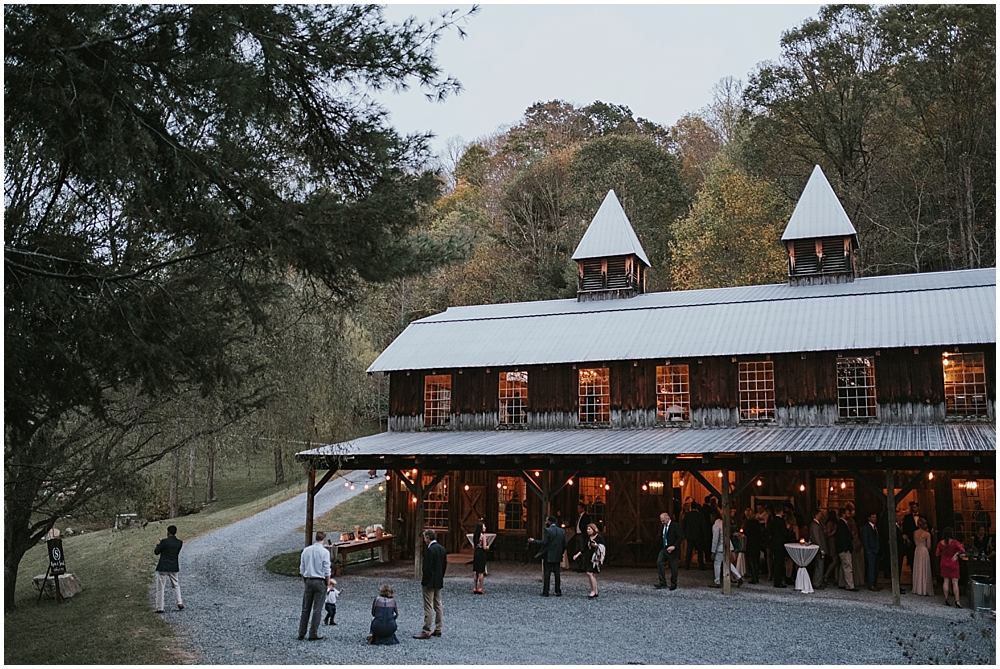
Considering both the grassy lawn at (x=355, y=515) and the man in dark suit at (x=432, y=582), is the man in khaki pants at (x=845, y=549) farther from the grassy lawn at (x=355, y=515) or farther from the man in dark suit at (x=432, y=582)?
the grassy lawn at (x=355, y=515)

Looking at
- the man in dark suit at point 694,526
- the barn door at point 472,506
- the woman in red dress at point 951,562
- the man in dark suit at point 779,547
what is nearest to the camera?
the woman in red dress at point 951,562

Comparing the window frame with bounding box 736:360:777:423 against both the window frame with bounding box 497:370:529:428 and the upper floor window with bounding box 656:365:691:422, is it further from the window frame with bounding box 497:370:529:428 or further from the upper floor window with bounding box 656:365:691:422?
the window frame with bounding box 497:370:529:428

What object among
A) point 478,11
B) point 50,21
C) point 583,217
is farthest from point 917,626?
point 583,217

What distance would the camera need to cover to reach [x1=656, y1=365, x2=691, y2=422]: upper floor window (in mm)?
19719

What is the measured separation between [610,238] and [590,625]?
14.8m

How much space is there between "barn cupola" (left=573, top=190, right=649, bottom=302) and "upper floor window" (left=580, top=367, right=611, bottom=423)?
14.8 ft

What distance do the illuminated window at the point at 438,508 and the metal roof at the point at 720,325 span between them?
316cm

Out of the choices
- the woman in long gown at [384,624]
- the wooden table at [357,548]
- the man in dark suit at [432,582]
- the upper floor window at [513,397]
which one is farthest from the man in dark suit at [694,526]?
the woman in long gown at [384,624]

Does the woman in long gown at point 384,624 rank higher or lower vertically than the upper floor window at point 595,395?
lower

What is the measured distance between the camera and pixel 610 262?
81.9 ft

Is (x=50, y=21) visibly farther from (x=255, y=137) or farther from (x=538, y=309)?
(x=538, y=309)

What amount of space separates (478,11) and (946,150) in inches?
1047

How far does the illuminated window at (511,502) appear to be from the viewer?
68.8 feet

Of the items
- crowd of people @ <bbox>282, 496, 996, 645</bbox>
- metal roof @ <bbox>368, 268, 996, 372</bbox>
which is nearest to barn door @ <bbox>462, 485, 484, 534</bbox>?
metal roof @ <bbox>368, 268, 996, 372</bbox>
